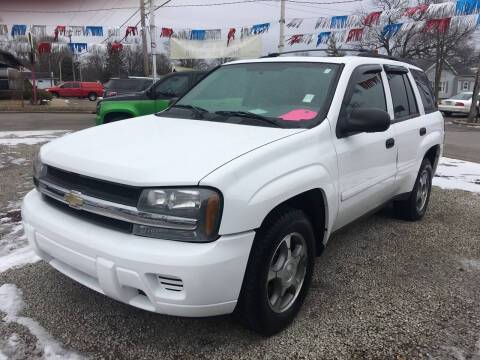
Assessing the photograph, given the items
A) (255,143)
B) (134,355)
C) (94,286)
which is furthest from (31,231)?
(255,143)

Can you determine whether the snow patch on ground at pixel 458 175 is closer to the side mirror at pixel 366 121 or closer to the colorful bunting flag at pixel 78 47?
the side mirror at pixel 366 121

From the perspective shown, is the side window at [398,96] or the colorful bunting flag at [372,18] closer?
the side window at [398,96]

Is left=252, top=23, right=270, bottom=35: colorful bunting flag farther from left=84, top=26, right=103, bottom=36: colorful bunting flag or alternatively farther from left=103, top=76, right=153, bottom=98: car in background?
left=84, top=26, right=103, bottom=36: colorful bunting flag

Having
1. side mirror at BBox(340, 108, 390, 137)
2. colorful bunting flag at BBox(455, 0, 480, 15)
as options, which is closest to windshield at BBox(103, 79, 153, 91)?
colorful bunting flag at BBox(455, 0, 480, 15)

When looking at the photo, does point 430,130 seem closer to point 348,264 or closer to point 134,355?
point 348,264

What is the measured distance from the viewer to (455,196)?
231 inches

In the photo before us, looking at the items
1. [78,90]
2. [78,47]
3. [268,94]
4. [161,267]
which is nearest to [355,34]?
[268,94]

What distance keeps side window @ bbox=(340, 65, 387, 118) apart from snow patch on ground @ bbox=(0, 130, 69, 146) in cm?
812

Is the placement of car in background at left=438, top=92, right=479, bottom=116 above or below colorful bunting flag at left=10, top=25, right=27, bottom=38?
below

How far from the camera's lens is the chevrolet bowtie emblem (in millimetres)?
2299

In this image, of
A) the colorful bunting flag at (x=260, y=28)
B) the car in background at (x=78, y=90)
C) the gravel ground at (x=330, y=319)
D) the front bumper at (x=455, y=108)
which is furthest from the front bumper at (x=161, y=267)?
Answer: the car in background at (x=78, y=90)

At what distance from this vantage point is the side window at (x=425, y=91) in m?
4.50

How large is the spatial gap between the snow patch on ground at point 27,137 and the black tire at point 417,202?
8033 mm

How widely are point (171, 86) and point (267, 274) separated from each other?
22.6 feet
